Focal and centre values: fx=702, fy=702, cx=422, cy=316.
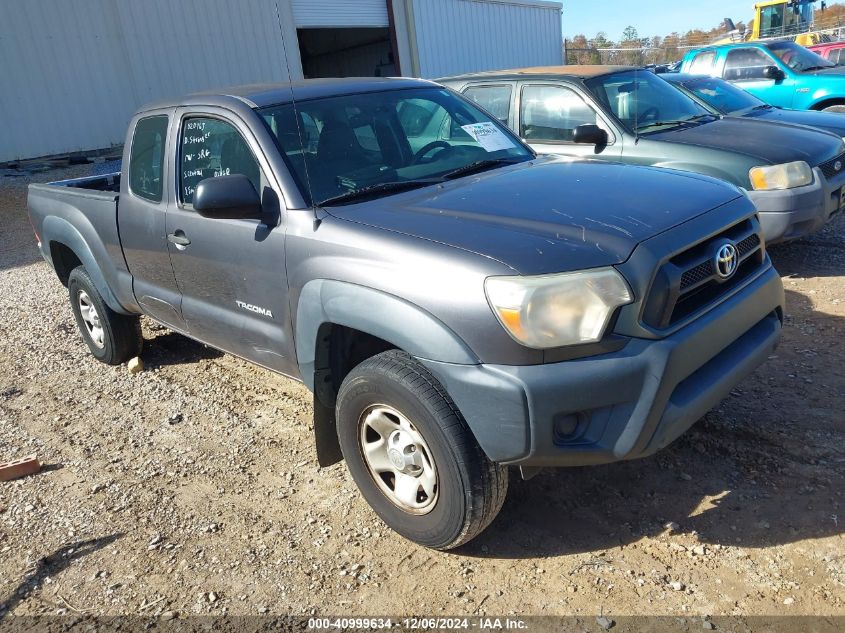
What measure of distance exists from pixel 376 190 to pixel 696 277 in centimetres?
Result: 144

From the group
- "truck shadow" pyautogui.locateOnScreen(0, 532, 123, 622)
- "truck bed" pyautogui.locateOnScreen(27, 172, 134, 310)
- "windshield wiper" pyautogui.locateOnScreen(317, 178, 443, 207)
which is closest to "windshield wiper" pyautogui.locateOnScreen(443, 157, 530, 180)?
"windshield wiper" pyautogui.locateOnScreen(317, 178, 443, 207)

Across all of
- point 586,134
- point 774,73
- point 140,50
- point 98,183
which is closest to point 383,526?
point 586,134

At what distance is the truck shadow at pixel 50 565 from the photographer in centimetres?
290

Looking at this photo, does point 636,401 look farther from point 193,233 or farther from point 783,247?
point 783,247

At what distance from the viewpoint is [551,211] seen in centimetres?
275

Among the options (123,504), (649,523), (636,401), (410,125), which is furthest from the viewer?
(410,125)

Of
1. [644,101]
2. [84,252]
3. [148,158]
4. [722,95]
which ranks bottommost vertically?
[84,252]

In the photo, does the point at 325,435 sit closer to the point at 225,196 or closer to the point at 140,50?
the point at 225,196

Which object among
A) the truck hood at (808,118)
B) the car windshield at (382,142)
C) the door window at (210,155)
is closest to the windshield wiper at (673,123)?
the truck hood at (808,118)

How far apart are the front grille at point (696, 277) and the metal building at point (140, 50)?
9.59m

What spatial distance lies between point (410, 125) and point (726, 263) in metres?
1.84

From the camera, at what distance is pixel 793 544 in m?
2.71

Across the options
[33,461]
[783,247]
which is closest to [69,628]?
[33,461]

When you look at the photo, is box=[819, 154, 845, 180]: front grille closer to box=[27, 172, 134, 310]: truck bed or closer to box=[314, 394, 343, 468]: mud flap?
box=[314, 394, 343, 468]: mud flap
